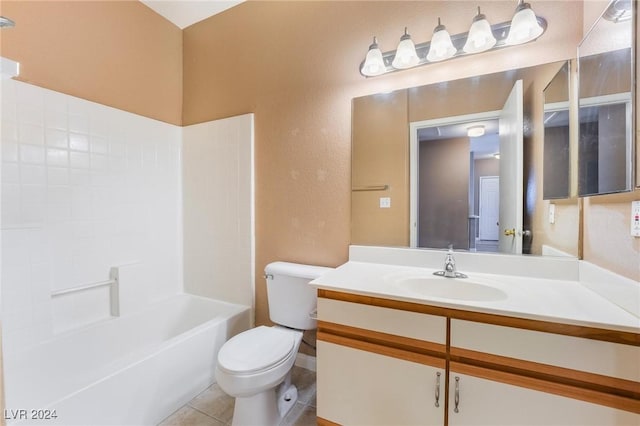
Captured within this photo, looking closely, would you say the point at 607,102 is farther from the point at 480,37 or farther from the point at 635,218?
the point at 480,37

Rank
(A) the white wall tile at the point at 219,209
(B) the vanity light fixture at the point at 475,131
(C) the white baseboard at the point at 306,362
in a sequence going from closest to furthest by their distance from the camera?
(B) the vanity light fixture at the point at 475,131 < (C) the white baseboard at the point at 306,362 < (A) the white wall tile at the point at 219,209

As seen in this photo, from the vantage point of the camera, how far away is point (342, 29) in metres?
1.77

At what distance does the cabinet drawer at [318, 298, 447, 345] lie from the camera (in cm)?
104

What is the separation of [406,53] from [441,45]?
0.17 metres

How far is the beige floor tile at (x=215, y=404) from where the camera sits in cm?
157

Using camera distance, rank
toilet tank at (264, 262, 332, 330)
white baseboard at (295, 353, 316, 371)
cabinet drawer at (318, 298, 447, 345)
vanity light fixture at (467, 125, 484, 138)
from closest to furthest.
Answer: cabinet drawer at (318, 298, 447, 345)
vanity light fixture at (467, 125, 484, 138)
toilet tank at (264, 262, 332, 330)
white baseboard at (295, 353, 316, 371)

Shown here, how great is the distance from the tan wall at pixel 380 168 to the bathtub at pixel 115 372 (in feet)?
3.84

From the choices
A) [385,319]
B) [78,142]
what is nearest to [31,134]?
[78,142]

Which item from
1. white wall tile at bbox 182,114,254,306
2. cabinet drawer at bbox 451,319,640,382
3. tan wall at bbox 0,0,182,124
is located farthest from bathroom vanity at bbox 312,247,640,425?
tan wall at bbox 0,0,182,124

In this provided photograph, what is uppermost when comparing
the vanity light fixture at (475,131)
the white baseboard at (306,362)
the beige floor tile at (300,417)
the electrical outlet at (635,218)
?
the vanity light fixture at (475,131)

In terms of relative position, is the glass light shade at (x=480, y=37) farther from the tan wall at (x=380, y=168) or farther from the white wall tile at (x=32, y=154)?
the white wall tile at (x=32, y=154)

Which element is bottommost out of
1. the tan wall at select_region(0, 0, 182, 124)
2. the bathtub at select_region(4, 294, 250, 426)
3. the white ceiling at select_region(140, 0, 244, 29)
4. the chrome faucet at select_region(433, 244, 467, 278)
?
the bathtub at select_region(4, 294, 250, 426)

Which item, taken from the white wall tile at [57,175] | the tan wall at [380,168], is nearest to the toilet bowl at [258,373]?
the tan wall at [380,168]

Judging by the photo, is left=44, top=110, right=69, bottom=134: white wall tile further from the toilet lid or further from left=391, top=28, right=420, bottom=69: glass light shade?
left=391, top=28, right=420, bottom=69: glass light shade
